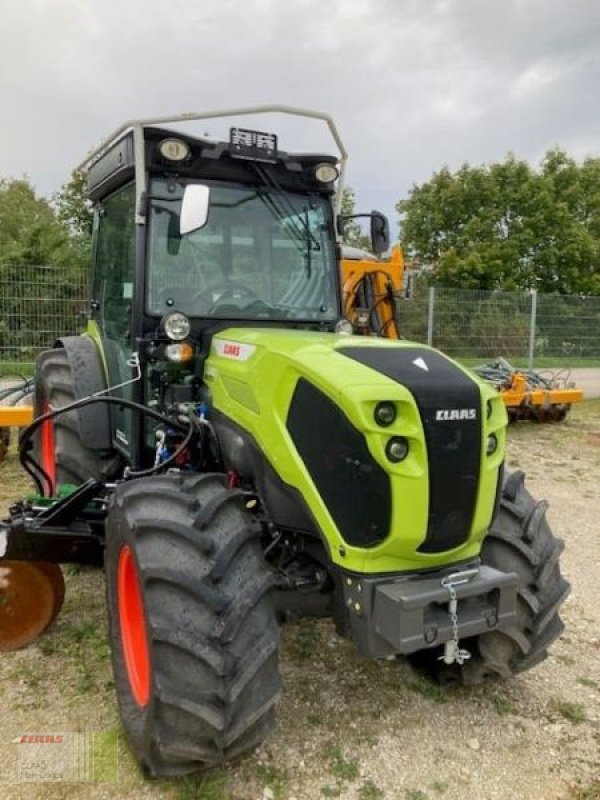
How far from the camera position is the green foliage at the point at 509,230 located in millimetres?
28734

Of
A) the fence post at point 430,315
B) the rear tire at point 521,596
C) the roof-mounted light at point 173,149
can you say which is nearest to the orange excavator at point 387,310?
the fence post at point 430,315

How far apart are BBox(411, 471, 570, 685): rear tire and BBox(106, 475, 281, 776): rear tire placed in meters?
1.05

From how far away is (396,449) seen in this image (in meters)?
2.53

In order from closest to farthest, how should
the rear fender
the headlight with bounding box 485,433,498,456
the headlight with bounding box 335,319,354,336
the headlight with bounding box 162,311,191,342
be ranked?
1. the headlight with bounding box 485,433,498,456
2. the headlight with bounding box 162,311,191,342
3. the headlight with bounding box 335,319,354,336
4. the rear fender

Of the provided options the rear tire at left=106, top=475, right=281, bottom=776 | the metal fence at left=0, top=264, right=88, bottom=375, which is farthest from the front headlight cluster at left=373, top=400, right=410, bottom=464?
the metal fence at left=0, top=264, right=88, bottom=375

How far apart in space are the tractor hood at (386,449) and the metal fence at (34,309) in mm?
8275

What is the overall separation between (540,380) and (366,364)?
8.31 metres

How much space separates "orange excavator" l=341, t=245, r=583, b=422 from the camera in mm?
8047

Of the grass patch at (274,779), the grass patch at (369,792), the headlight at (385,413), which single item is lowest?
the grass patch at (369,792)

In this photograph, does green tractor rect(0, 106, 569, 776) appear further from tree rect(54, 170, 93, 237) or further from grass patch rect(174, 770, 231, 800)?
tree rect(54, 170, 93, 237)

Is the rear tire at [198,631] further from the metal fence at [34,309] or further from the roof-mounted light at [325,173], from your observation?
the metal fence at [34,309]

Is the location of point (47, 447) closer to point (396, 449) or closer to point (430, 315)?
A: point (396, 449)

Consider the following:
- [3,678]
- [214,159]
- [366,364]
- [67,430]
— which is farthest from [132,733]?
[214,159]

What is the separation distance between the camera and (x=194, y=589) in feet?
8.18
